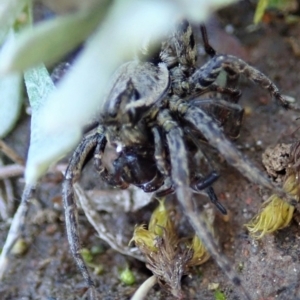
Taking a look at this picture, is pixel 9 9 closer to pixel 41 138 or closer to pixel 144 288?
pixel 41 138

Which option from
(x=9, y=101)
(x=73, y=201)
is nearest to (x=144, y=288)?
(x=73, y=201)

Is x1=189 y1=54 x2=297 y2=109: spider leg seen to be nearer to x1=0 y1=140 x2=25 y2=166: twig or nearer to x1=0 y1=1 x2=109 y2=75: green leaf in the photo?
x1=0 y1=1 x2=109 y2=75: green leaf

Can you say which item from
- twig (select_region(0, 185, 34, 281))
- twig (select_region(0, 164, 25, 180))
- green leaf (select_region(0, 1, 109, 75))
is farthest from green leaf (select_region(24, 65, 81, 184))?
twig (select_region(0, 164, 25, 180))

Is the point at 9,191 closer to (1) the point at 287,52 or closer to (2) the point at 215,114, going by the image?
(2) the point at 215,114

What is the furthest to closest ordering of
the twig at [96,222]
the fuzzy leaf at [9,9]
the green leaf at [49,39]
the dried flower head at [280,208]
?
the twig at [96,222] → the dried flower head at [280,208] → the fuzzy leaf at [9,9] → the green leaf at [49,39]

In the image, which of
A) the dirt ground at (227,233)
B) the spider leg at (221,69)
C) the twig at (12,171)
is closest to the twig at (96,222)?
the dirt ground at (227,233)

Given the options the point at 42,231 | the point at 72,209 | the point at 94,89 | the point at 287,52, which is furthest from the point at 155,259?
the point at 287,52

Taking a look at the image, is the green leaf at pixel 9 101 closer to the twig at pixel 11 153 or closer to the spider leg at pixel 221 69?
the twig at pixel 11 153
